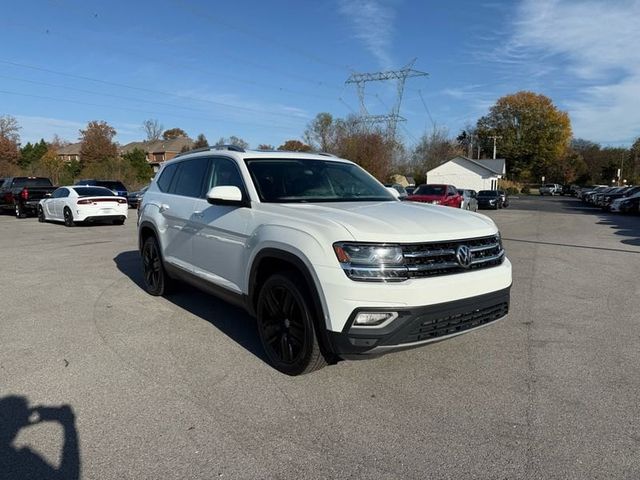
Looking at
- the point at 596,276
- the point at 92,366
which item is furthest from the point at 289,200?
the point at 596,276

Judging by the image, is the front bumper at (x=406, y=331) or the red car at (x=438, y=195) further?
the red car at (x=438, y=195)

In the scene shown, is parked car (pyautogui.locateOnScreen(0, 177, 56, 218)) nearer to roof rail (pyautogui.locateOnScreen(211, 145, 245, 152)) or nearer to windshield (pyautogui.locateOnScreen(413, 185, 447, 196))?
windshield (pyautogui.locateOnScreen(413, 185, 447, 196))

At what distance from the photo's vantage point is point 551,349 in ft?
15.7

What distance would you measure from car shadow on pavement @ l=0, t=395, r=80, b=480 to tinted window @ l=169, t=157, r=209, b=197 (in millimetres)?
2748

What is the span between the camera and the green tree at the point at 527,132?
3612 inches

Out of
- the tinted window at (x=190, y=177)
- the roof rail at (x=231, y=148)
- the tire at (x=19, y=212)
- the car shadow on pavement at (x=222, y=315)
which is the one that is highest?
the roof rail at (x=231, y=148)

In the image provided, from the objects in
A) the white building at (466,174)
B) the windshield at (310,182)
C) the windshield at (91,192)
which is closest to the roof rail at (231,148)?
the windshield at (310,182)

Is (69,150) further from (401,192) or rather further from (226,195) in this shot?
(226,195)

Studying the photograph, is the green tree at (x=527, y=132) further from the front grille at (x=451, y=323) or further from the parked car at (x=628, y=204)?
the front grille at (x=451, y=323)

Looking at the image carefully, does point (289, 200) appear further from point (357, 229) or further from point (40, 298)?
point (40, 298)

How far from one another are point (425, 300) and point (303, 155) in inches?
102

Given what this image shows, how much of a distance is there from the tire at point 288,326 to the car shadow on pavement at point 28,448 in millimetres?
1560

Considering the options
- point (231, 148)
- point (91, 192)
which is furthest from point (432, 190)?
point (231, 148)

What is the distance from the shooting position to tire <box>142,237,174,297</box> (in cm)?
652
